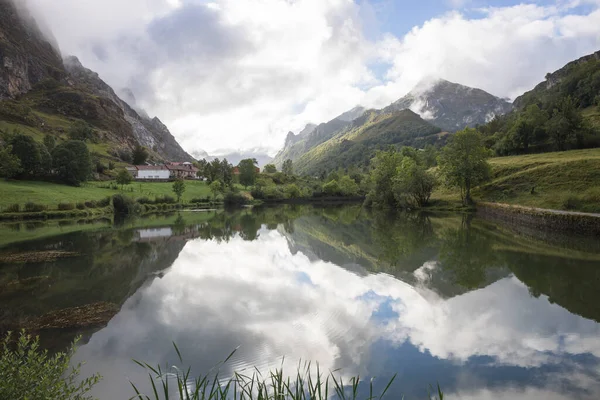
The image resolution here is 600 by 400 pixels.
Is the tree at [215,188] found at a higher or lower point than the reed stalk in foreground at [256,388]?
higher

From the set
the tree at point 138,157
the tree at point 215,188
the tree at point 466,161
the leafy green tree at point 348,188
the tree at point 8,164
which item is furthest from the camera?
the tree at point 138,157

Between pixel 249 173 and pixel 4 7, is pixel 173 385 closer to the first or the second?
pixel 249 173

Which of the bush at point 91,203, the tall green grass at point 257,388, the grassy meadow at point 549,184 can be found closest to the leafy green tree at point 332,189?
the grassy meadow at point 549,184

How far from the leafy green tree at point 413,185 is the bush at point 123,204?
51.2 m

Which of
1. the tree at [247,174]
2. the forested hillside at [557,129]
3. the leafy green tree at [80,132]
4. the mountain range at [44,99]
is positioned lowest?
the tree at [247,174]

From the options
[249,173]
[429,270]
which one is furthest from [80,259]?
[249,173]

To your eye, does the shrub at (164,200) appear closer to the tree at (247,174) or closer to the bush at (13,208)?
the bush at (13,208)

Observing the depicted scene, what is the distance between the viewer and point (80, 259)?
24641 mm

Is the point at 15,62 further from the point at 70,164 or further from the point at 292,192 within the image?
the point at 292,192

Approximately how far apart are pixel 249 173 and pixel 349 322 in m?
119

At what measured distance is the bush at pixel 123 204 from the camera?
211 feet

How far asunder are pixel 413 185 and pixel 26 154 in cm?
7367

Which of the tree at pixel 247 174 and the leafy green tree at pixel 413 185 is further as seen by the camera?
the tree at pixel 247 174

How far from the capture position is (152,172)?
132 meters
